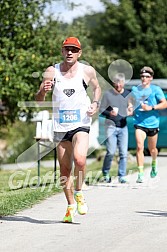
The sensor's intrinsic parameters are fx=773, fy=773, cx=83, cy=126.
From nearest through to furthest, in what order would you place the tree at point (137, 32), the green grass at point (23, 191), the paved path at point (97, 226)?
the paved path at point (97, 226) → the green grass at point (23, 191) → the tree at point (137, 32)

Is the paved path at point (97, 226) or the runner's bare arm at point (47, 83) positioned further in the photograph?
the runner's bare arm at point (47, 83)

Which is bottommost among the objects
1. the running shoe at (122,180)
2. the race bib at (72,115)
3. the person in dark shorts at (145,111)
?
the running shoe at (122,180)

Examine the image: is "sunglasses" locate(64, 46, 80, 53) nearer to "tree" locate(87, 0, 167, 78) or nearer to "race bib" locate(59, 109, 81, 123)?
"race bib" locate(59, 109, 81, 123)

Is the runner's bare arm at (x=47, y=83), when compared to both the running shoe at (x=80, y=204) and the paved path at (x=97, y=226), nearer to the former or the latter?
the running shoe at (x=80, y=204)

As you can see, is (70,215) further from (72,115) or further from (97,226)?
(72,115)

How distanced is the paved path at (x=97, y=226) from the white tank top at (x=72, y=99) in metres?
1.16

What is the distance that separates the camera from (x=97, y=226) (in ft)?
28.0

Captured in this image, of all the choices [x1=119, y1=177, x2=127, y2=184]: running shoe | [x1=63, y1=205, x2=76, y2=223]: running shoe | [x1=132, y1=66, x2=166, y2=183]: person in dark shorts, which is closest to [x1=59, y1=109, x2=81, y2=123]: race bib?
[x1=63, y1=205, x2=76, y2=223]: running shoe

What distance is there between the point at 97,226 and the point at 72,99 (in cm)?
149

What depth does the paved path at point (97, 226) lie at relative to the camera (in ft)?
24.0

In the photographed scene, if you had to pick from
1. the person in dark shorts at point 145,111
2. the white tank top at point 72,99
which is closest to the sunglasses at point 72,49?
the white tank top at point 72,99

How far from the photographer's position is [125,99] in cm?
1421

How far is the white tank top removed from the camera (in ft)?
29.1

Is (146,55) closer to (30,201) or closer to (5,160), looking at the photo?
(5,160)
